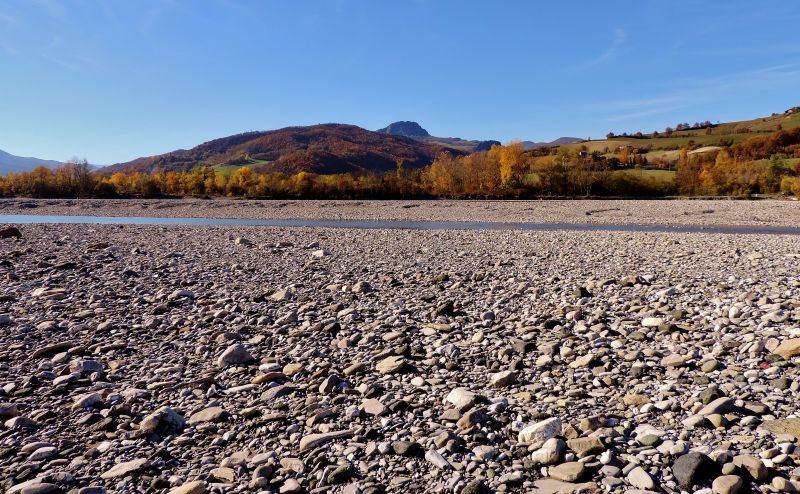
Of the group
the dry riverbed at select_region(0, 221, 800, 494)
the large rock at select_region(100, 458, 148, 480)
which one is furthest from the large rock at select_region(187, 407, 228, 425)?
the large rock at select_region(100, 458, 148, 480)

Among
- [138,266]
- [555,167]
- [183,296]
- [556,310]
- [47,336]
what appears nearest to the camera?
[47,336]

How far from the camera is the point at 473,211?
53031mm

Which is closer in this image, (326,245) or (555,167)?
(326,245)

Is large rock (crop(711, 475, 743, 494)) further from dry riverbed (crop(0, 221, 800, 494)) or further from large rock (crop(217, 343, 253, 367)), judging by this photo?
large rock (crop(217, 343, 253, 367))

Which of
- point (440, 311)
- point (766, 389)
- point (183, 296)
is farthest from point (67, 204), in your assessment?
point (766, 389)

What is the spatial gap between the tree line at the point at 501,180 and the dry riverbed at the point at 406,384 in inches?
2437

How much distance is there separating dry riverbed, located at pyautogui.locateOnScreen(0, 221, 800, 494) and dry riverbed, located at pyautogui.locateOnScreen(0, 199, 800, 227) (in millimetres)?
32074

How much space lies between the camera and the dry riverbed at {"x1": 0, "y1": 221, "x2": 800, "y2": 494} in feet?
12.9

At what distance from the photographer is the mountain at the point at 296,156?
14426cm

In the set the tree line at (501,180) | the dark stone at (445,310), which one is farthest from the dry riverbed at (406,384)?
the tree line at (501,180)

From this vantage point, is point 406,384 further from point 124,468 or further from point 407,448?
point 124,468

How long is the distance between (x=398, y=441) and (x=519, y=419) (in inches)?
50.7

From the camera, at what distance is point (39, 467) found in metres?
4.13

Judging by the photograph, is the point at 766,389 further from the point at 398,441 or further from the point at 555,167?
the point at 555,167
